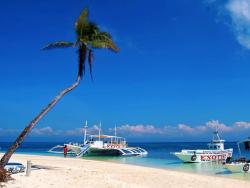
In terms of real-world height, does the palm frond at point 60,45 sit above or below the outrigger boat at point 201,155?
above

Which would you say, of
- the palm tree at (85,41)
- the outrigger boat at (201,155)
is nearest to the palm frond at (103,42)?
the palm tree at (85,41)

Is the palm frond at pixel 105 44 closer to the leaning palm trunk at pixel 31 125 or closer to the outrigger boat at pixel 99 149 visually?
the leaning palm trunk at pixel 31 125

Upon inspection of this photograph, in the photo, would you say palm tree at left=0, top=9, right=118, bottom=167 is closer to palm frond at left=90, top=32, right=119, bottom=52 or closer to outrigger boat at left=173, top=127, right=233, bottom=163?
palm frond at left=90, top=32, right=119, bottom=52

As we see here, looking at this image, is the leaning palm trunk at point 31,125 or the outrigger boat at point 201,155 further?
the outrigger boat at point 201,155

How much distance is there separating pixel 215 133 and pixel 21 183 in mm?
44409

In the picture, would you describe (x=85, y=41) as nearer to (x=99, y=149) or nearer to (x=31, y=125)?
(x=31, y=125)

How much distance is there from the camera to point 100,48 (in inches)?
943

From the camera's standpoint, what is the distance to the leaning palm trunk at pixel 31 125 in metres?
19.7

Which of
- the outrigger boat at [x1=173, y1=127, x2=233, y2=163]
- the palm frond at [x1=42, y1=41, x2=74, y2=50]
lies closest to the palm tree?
the palm frond at [x1=42, y1=41, x2=74, y2=50]

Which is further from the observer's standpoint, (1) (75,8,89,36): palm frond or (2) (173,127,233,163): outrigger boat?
(2) (173,127,233,163): outrigger boat

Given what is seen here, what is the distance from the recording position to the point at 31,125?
2062cm

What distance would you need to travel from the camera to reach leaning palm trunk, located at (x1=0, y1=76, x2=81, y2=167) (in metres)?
19.7

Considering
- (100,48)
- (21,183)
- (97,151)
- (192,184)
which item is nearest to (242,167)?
(192,184)

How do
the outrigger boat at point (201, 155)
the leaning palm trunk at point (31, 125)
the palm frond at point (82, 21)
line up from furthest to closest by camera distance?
the outrigger boat at point (201, 155), the palm frond at point (82, 21), the leaning palm trunk at point (31, 125)
